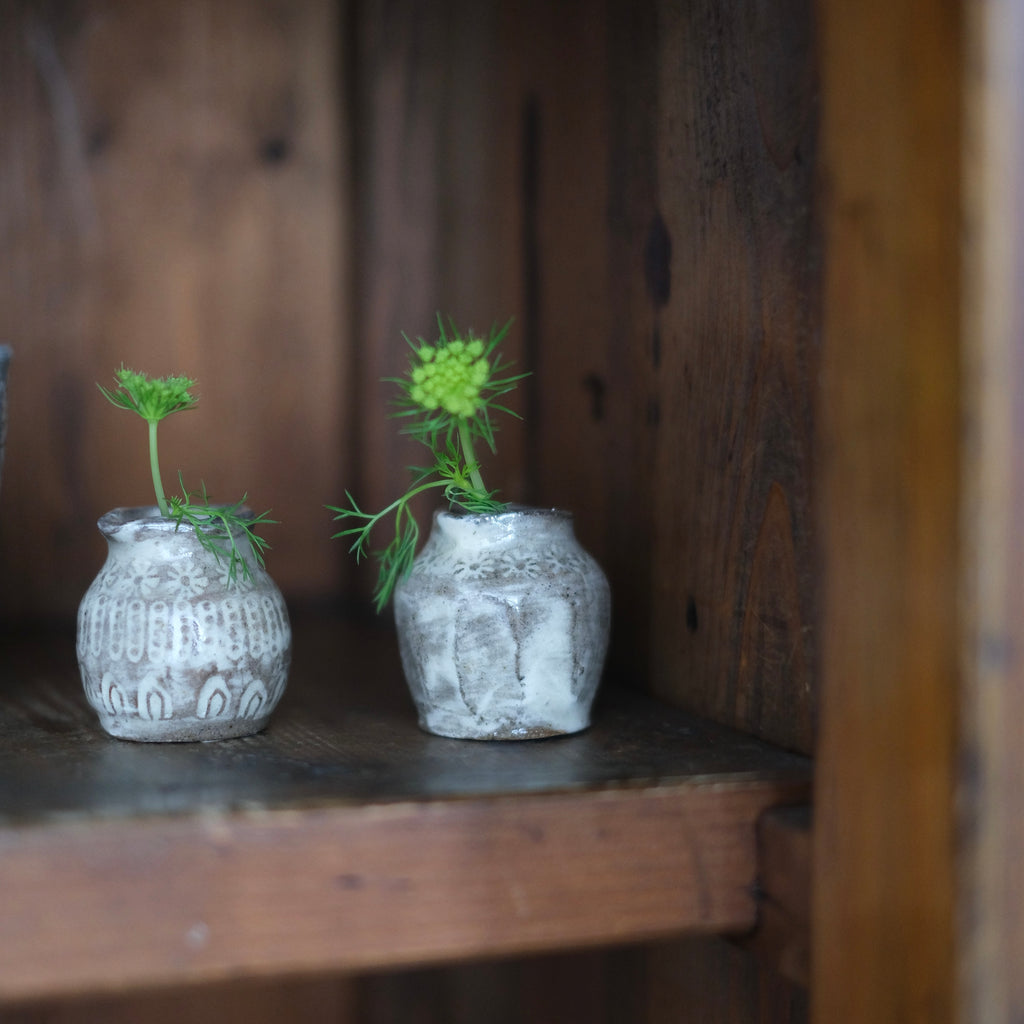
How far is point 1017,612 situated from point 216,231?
75 cm

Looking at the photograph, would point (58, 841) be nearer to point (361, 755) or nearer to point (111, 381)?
point (361, 755)

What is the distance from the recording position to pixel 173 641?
55 cm

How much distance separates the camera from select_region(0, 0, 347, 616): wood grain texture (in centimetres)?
90

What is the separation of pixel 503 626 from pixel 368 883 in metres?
0.15

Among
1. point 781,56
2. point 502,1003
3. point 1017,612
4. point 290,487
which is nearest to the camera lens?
point 1017,612

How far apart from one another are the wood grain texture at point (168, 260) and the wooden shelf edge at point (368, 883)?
1.81ft

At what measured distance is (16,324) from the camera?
2.98 ft

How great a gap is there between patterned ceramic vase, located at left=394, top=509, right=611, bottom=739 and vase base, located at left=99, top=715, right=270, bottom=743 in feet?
0.29

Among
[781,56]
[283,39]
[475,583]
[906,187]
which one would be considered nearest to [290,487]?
[283,39]

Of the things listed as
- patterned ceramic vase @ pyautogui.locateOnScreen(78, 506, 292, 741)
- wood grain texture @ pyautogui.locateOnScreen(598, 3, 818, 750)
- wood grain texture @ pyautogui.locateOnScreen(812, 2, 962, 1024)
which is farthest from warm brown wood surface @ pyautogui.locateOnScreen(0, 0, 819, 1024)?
patterned ceramic vase @ pyautogui.locateOnScreen(78, 506, 292, 741)

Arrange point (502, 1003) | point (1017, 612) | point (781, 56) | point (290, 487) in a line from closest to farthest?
point (1017, 612), point (781, 56), point (502, 1003), point (290, 487)

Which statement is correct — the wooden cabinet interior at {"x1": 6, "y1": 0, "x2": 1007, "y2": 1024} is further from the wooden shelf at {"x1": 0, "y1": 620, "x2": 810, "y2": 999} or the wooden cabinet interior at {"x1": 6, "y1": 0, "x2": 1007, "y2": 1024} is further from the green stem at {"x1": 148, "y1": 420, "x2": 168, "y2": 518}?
the green stem at {"x1": 148, "y1": 420, "x2": 168, "y2": 518}

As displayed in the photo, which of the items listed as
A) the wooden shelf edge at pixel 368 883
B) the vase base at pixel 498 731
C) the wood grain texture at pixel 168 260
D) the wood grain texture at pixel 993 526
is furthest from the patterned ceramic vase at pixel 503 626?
the wood grain texture at pixel 168 260

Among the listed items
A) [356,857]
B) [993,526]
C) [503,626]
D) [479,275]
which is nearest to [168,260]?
[479,275]
